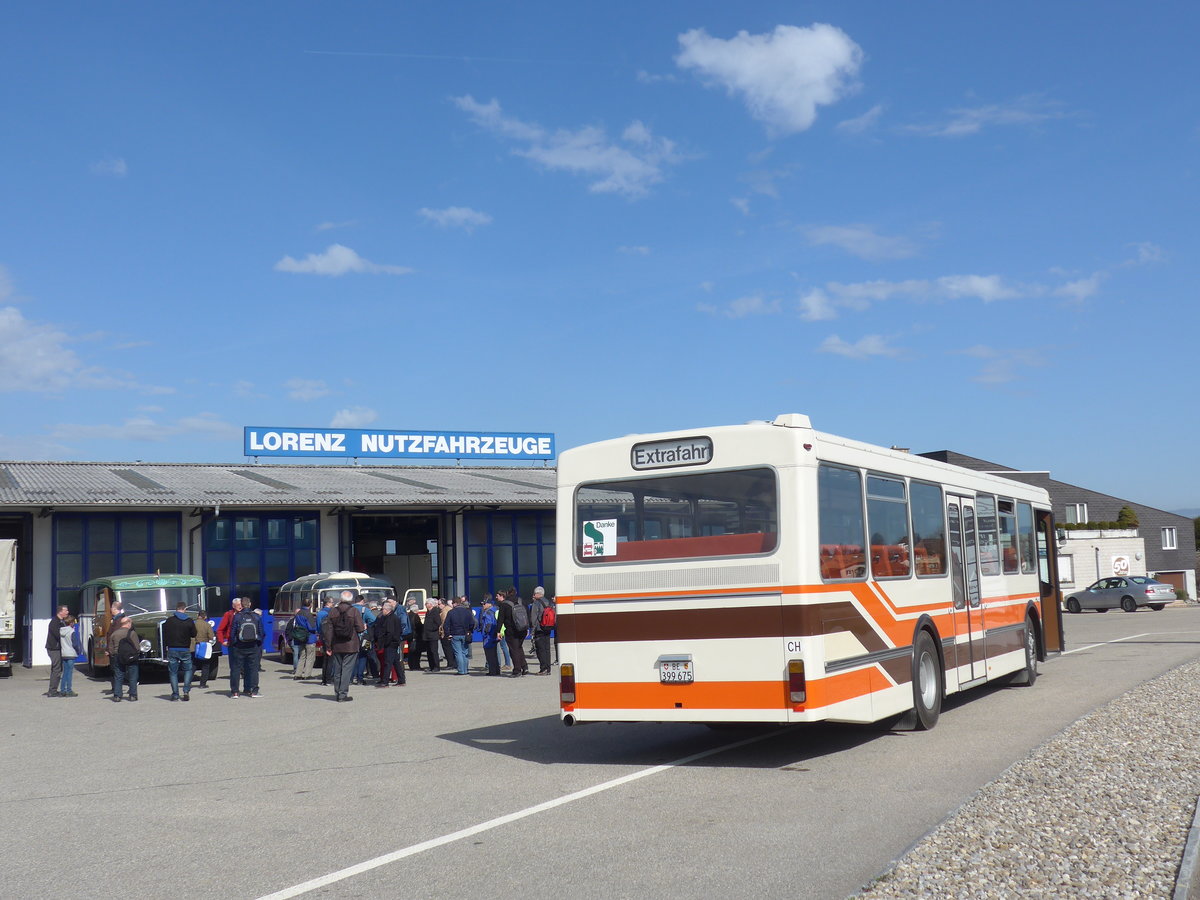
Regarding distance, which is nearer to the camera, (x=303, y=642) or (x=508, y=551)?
(x=303, y=642)

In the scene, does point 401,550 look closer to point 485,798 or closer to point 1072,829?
point 485,798

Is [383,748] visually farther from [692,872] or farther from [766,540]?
[692,872]

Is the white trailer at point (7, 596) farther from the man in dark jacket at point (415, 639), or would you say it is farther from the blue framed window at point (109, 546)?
the man in dark jacket at point (415, 639)

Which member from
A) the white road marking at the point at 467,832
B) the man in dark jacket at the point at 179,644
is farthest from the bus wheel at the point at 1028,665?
the man in dark jacket at the point at 179,644

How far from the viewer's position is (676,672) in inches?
408

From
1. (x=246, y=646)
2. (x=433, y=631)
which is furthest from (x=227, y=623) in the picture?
(x=246, y=646)

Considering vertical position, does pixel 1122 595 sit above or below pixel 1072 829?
below

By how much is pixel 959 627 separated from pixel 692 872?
7766 mm

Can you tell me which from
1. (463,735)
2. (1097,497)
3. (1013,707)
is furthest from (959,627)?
(1097,497)

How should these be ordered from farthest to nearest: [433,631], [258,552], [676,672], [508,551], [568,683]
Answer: [508,551] < [258,552] < [433,631] < [568,683] < [676,672]

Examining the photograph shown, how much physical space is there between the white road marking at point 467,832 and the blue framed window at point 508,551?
26940 mm

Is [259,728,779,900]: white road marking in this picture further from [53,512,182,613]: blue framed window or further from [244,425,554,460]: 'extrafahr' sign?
[244,425,554,460]: 'extrafahr' sign

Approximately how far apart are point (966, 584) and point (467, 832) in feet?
26.1

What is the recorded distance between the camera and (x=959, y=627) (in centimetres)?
1334
